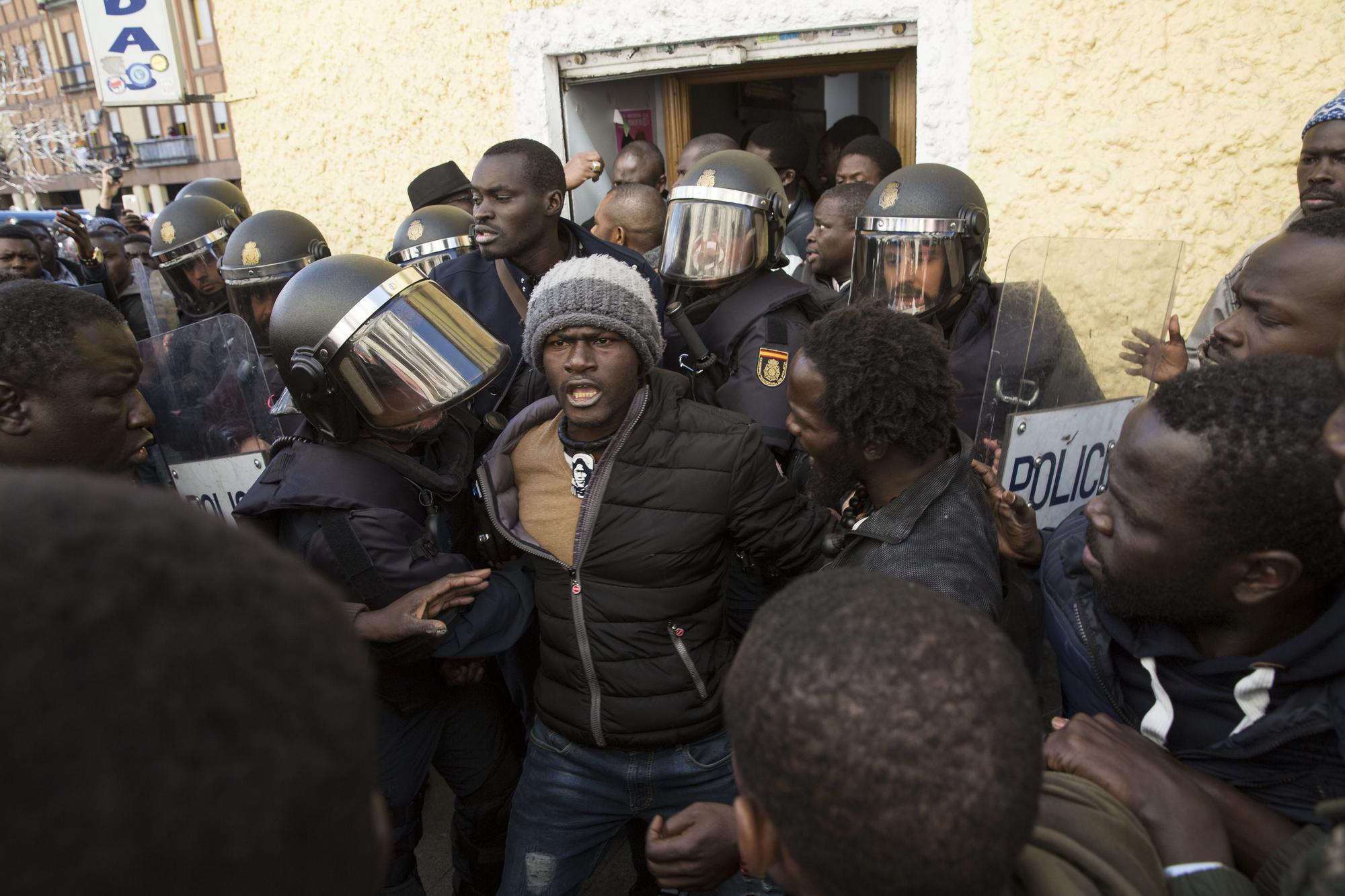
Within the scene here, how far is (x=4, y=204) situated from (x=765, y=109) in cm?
3062

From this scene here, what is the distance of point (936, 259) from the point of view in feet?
9.67

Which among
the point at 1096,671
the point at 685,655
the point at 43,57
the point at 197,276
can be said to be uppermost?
the point at 43,57

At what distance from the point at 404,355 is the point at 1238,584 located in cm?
179

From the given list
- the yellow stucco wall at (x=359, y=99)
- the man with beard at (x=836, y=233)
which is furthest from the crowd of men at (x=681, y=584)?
the yellow stucco wall at (x=359, y=99)

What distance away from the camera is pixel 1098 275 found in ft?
8.20

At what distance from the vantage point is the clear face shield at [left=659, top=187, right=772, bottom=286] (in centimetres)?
326

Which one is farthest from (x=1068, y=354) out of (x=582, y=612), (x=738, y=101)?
(x=738, y=101)

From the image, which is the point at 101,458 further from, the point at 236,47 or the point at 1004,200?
the point at 236,47

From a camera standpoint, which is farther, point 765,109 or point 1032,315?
point 765,109

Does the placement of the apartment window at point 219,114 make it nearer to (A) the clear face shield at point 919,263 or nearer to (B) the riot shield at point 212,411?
(B) the riot shield at point 212,411

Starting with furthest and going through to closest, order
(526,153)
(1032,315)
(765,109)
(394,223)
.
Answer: (765,109) < (394,223) < (526,153) < (1032,315)

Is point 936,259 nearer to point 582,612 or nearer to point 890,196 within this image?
point 890,196

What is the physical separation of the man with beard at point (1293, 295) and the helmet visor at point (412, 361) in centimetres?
172

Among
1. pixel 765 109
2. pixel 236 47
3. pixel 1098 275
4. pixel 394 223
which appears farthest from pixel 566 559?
pixel 765 109
